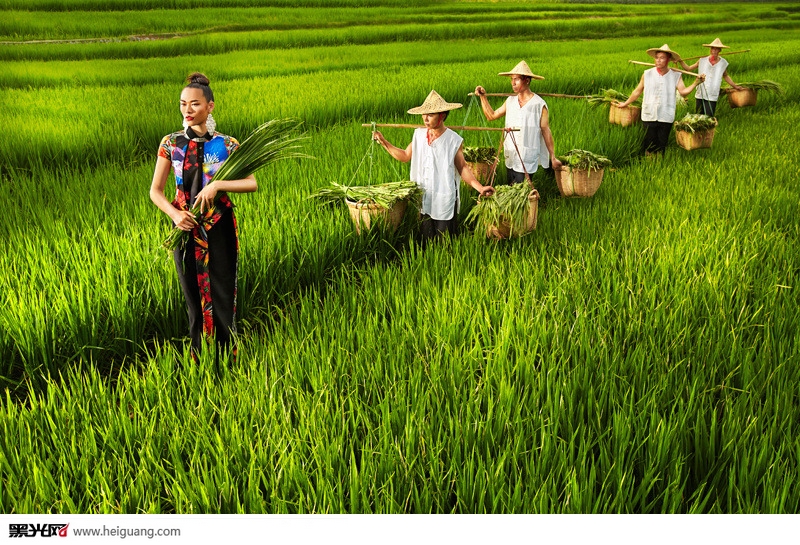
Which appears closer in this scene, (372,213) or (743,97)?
(372,213)

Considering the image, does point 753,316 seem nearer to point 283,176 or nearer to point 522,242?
point 522,242

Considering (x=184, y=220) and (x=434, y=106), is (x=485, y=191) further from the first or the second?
(x=184, y=220)

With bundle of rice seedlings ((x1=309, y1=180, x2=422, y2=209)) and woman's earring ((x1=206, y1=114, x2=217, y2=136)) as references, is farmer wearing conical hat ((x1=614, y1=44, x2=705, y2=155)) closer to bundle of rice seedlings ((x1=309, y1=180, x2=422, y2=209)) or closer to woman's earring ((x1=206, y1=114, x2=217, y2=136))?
bundle of rice seedlings ((x1=309, y1=180, x2=422, y2=209))

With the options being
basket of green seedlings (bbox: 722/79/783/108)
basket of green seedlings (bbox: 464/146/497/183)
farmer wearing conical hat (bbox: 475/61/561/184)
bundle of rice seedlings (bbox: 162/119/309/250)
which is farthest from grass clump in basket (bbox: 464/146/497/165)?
basket of green seedlings (bbox: 722/79/783/108)

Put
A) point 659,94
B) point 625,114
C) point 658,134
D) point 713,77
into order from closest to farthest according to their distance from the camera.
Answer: point 659,94 < point 658,134 < point 625,114 < point 713,77

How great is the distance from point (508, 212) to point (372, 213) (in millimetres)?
661

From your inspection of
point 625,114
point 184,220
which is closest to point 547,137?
point 184,220

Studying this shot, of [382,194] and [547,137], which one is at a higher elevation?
[547,137]

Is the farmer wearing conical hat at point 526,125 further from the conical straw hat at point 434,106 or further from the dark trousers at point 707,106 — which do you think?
the dark trousers at point 707,106

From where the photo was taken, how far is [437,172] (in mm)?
3078

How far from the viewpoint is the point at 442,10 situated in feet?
75.6

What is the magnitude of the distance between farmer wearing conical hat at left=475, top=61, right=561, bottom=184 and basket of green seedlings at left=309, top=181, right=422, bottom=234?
2.85ft
